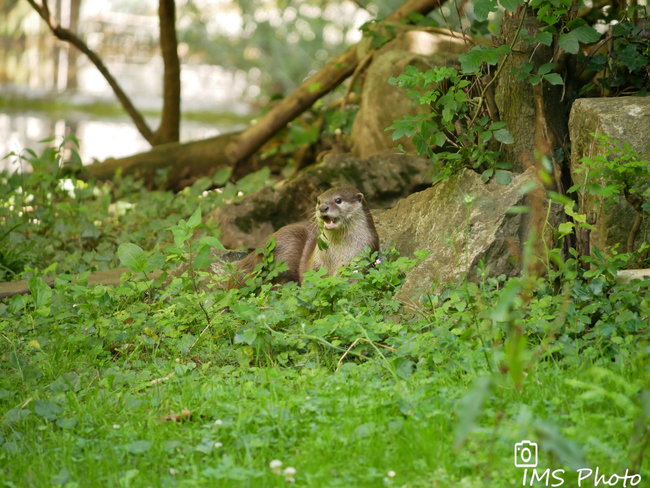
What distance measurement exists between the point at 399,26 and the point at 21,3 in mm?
7278

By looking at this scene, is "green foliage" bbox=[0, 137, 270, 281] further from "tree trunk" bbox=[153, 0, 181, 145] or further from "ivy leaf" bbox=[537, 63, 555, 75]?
"ivy leaf" bbox=[537, 63, 555, 75]

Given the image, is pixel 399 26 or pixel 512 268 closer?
pixel 512 268

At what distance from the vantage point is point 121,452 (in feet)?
7.28

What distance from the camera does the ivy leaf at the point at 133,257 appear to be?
11.2ft

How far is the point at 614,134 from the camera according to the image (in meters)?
3.35

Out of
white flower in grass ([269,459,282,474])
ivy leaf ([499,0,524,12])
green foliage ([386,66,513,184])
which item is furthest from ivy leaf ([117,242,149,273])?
ivy leaf ([499,0,524,12])

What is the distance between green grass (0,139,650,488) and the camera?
1994 millimetres

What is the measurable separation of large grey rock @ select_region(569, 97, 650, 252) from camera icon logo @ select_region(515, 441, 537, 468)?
1604mm

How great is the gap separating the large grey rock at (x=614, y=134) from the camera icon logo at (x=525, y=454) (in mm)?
1604

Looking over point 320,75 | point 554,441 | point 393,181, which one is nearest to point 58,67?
point 320,75

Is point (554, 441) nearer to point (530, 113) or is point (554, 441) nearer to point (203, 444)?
point (203, 444)

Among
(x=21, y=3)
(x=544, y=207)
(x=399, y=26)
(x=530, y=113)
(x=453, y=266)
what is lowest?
(x=453, y=266)

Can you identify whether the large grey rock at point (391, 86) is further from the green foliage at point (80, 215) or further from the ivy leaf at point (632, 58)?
the ivy leaf at point (632, 58)

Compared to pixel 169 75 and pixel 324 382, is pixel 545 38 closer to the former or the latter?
pixel 324 382
